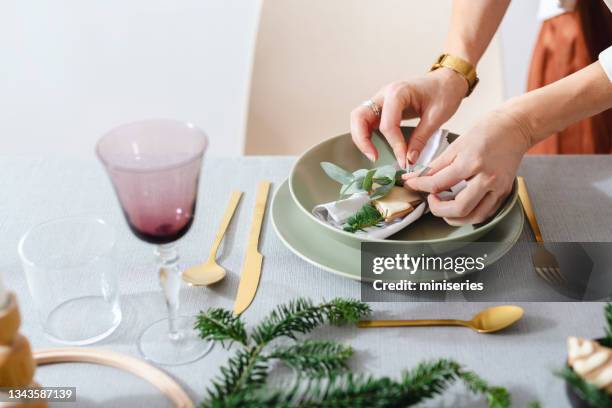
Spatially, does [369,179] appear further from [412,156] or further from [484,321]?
[484,321]

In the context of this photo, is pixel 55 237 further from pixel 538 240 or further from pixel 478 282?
pixel 538 240

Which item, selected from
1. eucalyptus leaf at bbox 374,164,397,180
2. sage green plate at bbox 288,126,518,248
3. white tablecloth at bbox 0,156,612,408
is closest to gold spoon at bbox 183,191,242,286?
white tablecloth at bbox 0,156,612,408

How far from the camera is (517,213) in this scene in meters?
0.99

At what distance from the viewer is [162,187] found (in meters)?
0.69

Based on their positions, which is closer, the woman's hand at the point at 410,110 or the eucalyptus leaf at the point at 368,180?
the eucalyptus leaf at the point at 368,180

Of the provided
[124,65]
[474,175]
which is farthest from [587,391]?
[124,65]

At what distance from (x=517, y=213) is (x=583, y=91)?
0.23 m

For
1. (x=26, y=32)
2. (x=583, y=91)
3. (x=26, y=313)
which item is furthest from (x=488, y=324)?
(x=26, y=32)

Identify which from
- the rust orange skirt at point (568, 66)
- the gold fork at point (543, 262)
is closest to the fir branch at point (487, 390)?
the gold fork at point (543, 262)

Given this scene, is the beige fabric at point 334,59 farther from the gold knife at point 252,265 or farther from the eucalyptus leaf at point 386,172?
the eucalyptus leaf at point 386,172

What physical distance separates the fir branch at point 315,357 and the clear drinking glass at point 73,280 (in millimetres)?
231

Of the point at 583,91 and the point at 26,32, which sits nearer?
the point at 583,91

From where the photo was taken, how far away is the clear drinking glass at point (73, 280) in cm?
82

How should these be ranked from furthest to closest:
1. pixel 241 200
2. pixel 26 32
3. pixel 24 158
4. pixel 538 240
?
pixel 26 32, pixel 24 158, pixel 241 200, pixel 538 240
